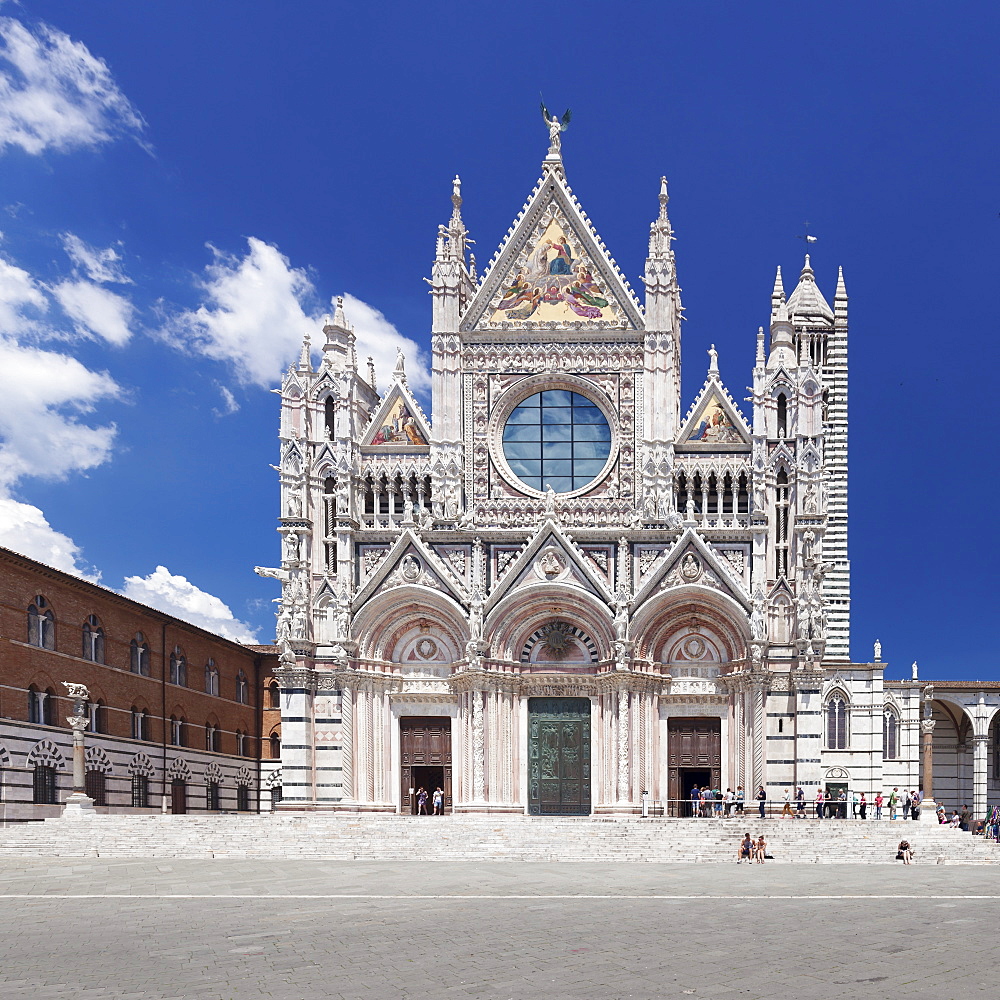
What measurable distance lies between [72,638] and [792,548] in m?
26.4

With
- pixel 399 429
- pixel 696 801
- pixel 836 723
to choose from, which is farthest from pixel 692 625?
pixel 836 723

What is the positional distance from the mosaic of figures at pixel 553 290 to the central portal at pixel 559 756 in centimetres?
1490

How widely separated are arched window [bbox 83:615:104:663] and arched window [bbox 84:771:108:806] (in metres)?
4.16

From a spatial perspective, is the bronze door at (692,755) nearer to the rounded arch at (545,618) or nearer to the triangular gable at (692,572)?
the rounded arch at (545,618)

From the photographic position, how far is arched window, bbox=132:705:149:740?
49.1 m

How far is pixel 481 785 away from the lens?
147ft

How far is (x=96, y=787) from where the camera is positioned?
45719mm

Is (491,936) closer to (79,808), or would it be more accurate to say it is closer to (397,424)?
(79,808)

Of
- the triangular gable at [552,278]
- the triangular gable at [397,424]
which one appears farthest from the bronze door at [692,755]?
the triangular gable at [552,278]

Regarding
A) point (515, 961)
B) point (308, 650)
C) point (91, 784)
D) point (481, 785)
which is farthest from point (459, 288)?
point (515, 961)

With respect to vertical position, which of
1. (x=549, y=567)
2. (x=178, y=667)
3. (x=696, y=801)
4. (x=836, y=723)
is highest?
(x=549, y=567)

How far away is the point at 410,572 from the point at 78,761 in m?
13.4

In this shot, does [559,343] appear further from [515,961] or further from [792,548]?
[515,961]

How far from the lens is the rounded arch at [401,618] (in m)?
46.0
